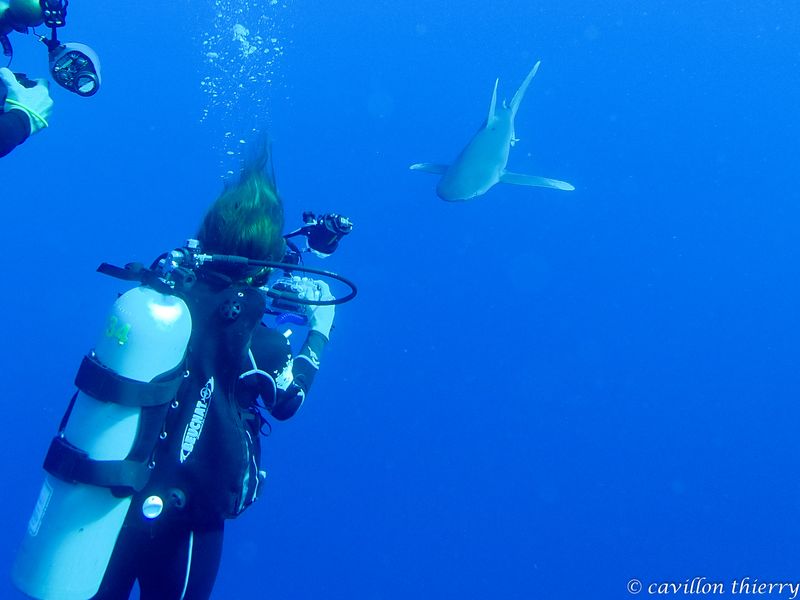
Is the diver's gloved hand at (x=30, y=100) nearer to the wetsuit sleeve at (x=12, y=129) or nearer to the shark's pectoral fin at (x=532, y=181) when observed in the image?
the wetsuit sleeve at (x=12, y=129)

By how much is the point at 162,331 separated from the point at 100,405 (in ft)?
1.20

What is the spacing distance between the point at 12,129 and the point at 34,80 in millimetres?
436

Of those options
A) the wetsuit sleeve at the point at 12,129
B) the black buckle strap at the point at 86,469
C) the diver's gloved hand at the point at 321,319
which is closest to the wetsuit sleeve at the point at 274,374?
the diver's gloved hand at the point at 321,319

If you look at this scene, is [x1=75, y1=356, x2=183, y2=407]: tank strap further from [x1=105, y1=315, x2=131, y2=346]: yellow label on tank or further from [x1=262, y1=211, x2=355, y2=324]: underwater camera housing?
[x1=262, y1=211, x2=355, y2=324]: underwater camera housing

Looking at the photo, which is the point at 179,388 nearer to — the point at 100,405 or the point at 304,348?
the point at 100,405

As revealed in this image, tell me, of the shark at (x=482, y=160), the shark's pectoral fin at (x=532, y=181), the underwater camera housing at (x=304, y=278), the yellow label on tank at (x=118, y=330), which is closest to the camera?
the yellow label on tank at (x=118, y=330)

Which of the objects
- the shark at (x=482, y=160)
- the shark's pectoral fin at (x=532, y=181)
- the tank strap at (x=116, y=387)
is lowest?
the tank strap at (x=116, y=387)

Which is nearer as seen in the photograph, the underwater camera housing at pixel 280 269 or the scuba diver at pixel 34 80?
the underwater camera housing at pixel 280 269

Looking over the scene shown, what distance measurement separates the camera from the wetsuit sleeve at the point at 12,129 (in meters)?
2.22

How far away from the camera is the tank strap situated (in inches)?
83.9

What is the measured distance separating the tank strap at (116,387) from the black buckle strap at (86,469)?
0.22 metres

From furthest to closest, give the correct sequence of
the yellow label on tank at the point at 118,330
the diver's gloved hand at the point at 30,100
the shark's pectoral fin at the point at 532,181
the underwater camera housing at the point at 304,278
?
the shark's pectoral fin at the point at 532,181
the underwater camera housing at the point at 304,278
the diver's gloved hand at the point at 30,100
the yellow label on tank at the point at 118,330

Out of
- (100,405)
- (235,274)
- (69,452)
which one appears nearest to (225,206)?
(235,274)

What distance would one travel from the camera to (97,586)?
224 cm
